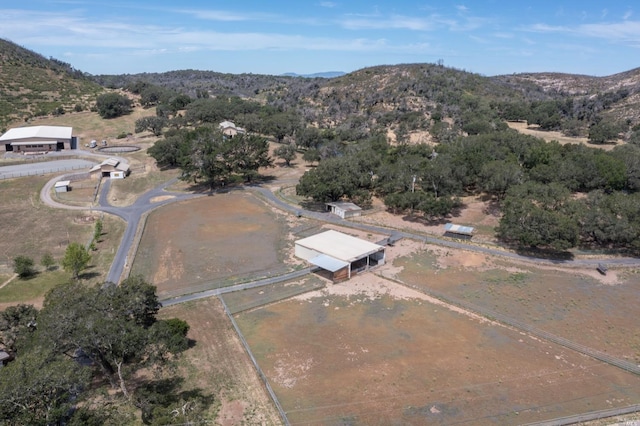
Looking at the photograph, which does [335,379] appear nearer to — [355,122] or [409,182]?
[409,182]

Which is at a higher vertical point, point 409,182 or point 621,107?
point 621,107

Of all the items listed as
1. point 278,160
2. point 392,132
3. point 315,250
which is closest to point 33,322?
point 315,250

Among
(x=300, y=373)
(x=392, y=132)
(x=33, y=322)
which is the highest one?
(x=392, y=132)

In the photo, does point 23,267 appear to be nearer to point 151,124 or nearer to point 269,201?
point 269,201

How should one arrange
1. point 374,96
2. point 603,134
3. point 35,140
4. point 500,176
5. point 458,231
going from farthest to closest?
point 374,96 → point 603,134 → point 35,140 → point 500,176 → point 458,231

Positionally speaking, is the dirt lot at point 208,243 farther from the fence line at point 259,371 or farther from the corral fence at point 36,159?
the corral fence at point 36,159

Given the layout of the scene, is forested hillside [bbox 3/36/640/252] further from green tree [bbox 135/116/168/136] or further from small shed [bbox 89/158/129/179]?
small shed [bbox 89/158/129/179]

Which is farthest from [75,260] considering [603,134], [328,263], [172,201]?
[603,134]
